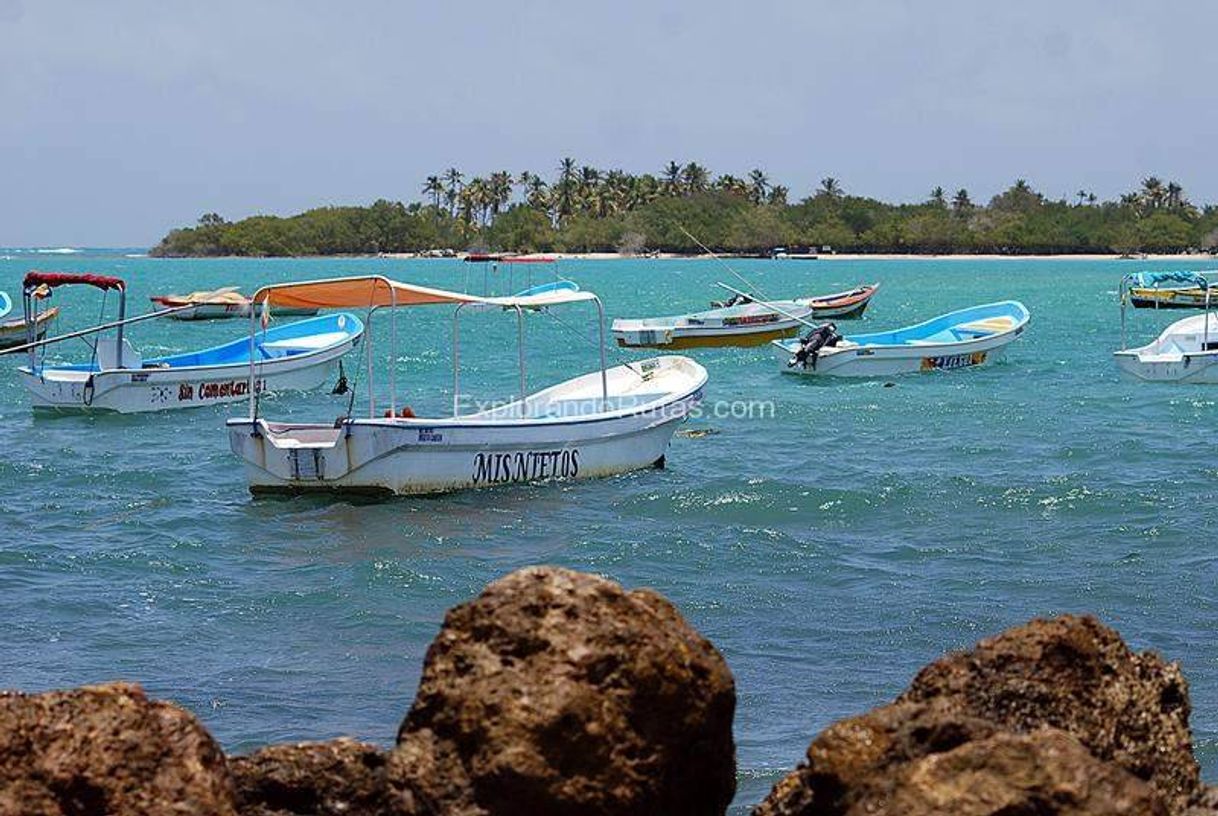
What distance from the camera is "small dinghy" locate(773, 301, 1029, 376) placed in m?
33.6

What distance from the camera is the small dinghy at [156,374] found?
26.7 metres

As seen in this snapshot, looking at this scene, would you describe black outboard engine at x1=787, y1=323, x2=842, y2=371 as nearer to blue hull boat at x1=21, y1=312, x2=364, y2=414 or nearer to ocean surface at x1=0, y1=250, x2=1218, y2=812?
ocean surface at x1=0, y1=250, x2=1218, y2=812

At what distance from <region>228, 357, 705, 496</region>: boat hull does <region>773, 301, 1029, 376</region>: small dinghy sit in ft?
49.2

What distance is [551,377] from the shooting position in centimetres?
3809

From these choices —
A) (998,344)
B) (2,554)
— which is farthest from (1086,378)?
(2,554)

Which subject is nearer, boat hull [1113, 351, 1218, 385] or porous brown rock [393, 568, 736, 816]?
porous brown rock [393, 568, 736, 816]

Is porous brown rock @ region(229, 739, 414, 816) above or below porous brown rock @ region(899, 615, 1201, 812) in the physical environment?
below

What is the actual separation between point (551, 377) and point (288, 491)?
20.0 m

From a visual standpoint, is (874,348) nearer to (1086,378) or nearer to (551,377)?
(1086,378)

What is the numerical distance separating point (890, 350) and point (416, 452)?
57.6ft

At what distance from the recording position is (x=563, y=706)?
5.58 meters

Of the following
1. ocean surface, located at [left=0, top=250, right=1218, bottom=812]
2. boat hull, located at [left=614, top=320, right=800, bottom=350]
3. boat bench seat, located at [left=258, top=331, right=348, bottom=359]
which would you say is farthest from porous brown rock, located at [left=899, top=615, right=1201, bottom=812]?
boat hull, located at [left=614, top=320, right=800, bottom=350]

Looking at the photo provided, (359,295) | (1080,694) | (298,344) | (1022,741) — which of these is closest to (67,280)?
(298,344)

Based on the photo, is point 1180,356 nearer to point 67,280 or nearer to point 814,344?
point 814,344
